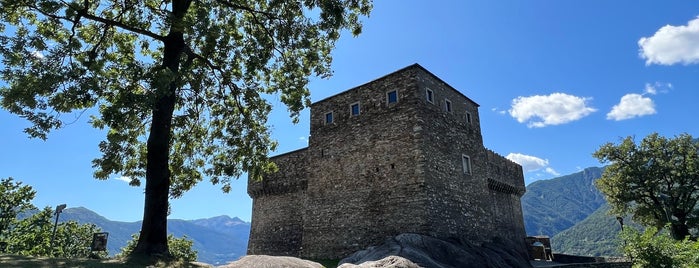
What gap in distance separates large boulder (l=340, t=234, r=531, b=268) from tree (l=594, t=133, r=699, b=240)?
2200 cm

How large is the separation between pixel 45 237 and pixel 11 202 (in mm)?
4857

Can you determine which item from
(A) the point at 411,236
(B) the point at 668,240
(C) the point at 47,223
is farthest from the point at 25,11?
(C) the point at 47,223

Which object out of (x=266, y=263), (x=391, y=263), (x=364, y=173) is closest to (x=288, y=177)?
(x=364, y=173)

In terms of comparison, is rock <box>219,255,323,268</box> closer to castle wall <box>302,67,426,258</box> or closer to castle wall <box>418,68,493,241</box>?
castle wall <box>302,67,426,258</box>

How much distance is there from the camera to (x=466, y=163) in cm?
2630

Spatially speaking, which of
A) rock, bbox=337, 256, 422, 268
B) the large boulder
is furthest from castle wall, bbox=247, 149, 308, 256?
rock, bbox=337, 256, 422, 268

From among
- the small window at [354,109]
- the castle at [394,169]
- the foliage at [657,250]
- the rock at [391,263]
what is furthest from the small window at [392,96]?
the foliage at [657,250]

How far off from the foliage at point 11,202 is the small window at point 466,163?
43.7 meters

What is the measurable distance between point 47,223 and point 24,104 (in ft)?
140

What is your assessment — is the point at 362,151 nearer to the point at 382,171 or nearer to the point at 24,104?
the point at 382,171

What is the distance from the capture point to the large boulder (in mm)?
17984

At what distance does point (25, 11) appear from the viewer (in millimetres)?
14312

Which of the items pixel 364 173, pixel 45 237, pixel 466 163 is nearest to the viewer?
pixel 364 173

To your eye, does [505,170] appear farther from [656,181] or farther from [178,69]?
[178,69]
